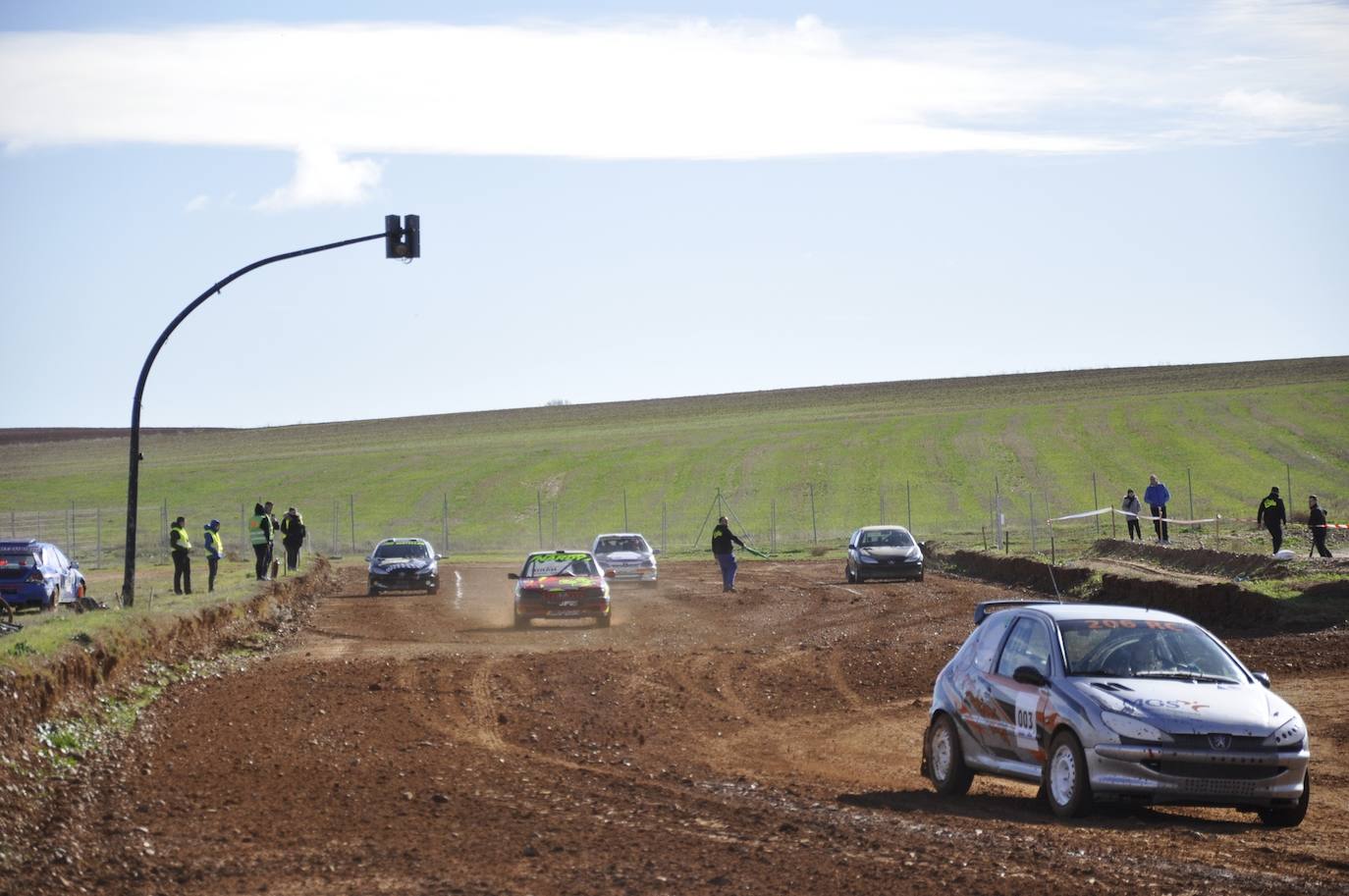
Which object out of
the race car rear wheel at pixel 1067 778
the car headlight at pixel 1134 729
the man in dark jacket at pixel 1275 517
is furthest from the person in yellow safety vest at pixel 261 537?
the car headlight at pixel 1134 729

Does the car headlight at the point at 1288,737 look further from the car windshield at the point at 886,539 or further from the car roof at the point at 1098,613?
the car windshield at the point at 886,539

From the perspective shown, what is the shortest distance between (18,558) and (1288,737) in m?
27.3

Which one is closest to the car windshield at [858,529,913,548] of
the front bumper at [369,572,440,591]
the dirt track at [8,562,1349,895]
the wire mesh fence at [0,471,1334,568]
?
the front bumper at [369,572,440,591]

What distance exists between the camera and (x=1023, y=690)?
12.6m

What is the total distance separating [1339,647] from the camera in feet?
73.4

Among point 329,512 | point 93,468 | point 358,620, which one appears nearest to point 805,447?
point 329,512

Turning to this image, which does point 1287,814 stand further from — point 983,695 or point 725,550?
point 725,550

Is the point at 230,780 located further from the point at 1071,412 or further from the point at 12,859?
the point at 1071,412

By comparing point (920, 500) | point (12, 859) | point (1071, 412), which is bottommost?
point (12, 859)

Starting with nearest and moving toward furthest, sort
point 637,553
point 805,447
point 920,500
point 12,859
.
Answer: point 12,859, point 637,553, point 920,500, point 805,447

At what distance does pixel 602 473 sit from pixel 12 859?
80703 millimetres

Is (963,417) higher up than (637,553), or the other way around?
(963,417)

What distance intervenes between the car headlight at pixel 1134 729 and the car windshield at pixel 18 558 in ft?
86.1

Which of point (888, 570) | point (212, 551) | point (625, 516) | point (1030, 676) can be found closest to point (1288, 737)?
point (1030, 676)
